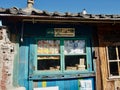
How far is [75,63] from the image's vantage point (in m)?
7.52

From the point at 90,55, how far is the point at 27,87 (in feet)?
8.23

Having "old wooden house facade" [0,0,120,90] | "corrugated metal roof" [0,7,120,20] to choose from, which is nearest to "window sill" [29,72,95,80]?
"old wooden house facade" [0,0,120,90]

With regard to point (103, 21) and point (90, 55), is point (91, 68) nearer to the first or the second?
point (90, 55)

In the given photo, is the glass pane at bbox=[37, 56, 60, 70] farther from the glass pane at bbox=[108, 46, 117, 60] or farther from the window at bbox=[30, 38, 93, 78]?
the glass pane at bbox=[108, 46, 117, 60]

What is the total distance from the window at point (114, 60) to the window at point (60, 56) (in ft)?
2.60

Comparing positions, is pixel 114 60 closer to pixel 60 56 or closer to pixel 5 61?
pixel 60 56

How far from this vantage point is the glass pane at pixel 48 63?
7148 mm

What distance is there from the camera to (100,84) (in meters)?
7.35

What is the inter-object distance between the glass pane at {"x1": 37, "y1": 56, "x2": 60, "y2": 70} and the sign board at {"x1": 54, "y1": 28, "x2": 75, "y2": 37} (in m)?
0.81

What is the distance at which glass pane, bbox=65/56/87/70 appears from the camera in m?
7.39

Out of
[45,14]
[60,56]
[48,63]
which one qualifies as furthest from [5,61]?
[60,56]

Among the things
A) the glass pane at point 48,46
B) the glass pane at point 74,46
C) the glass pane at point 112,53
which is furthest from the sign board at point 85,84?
the glass pane at point 48,46

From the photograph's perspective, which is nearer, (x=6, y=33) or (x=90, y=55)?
(x=6, y=33)

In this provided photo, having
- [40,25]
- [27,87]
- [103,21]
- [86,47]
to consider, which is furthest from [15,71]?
Result: [103,21]
